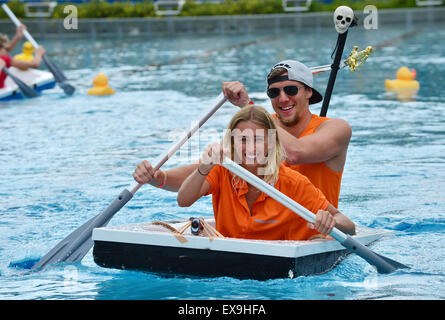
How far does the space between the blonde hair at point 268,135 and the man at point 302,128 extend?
0.39 meters

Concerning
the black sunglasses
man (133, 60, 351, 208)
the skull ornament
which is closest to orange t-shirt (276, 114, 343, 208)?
man (133, 60, 351, 208)

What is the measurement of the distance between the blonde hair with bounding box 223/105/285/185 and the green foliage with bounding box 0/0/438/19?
1641cm

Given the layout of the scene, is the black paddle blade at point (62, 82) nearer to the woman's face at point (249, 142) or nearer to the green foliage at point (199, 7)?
the woman's face at point (249, 142)

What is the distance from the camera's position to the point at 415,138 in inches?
318

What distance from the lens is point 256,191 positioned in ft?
13.4

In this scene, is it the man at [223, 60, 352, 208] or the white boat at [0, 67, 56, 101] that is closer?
the man at [223, 60, 352, 208]

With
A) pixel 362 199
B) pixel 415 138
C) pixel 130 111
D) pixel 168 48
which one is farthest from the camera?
pixel 168 48

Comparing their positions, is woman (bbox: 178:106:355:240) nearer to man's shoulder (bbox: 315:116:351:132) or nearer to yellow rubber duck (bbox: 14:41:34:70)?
man's shoulder (bbox: 315:116:351:132)

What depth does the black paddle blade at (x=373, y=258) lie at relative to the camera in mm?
4004

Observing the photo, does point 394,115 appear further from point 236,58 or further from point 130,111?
point 236,58

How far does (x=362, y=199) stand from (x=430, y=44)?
10.3m

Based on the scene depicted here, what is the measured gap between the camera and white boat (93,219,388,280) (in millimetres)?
3768

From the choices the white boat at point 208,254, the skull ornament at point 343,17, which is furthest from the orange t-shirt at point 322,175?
the skull ornament at point 343,17

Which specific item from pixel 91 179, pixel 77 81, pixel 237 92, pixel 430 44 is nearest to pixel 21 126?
pixel 91 179
